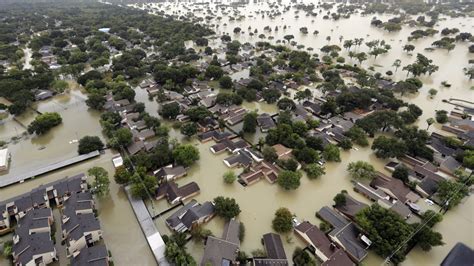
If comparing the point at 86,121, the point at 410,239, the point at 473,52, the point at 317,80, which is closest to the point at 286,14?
the point at 473,52

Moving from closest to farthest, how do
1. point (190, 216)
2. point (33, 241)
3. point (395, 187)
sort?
point (33, 241), point (190, 216), point (395, 187)

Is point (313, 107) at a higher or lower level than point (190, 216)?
higher

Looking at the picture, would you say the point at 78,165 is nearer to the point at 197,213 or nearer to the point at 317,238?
the point at 197,213

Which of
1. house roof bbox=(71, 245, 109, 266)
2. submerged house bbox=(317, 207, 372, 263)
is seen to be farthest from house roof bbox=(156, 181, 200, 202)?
submerged house bbox=(317, 207, 372, 263)

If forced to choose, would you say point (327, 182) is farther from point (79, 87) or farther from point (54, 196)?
point (79, 87)

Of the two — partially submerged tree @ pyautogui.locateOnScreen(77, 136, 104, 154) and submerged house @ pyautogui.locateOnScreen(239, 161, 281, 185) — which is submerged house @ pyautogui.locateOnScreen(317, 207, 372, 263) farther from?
partially submerged tree @ pyautogui.locateOnScreen(77, 136, 104, 154)

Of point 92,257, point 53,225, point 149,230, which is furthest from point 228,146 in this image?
point 53,225
